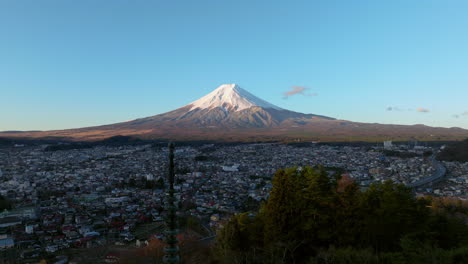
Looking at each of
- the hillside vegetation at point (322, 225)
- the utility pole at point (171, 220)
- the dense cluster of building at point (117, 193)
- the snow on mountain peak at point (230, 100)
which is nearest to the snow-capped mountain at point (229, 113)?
the snow on mountain peak at point (230, 100)

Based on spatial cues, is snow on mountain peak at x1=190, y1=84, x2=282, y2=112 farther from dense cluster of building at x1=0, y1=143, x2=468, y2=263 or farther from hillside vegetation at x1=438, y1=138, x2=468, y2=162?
dense cluster of building at x1=0, y1=143, x2=468, y2=263

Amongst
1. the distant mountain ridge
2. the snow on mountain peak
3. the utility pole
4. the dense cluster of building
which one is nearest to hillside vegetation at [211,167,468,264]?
the dense cluster of building

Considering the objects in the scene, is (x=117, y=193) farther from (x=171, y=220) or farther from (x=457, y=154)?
(x=457, y=154)

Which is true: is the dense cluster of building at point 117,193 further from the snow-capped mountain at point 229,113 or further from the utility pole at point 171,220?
the snow-capped mountain at point 229,113

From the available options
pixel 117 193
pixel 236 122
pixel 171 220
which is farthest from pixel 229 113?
pixel 171 220

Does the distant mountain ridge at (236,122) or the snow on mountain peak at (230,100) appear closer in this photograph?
the distant mountain ridge at (236,122)

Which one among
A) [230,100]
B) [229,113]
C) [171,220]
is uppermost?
[230,100]

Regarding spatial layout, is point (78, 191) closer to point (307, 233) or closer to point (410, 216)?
point (307, 233)

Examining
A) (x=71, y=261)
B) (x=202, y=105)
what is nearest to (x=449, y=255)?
(x=71, y=261)
